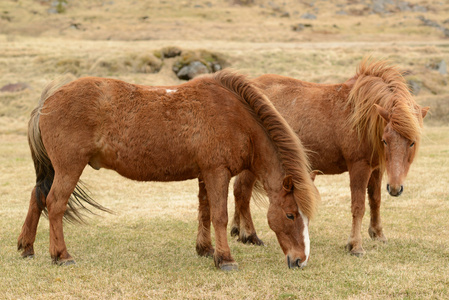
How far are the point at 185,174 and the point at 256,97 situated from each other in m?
1.30

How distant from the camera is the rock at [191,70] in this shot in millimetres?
27312

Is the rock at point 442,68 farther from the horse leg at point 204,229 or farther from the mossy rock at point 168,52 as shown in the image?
the horse leg at point 204,229

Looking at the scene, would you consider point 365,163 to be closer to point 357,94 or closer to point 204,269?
point 357,94

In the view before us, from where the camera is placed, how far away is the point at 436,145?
54.5 feet

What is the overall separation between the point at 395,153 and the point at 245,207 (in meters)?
2.42

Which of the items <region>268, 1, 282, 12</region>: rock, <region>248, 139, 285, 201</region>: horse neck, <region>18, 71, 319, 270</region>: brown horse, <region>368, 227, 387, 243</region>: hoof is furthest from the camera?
<region>268, 1, 282, 12</region>: rock

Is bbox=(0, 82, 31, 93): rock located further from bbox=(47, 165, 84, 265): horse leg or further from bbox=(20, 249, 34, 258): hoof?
bbox=(47, 165, 84, 265): horse leg

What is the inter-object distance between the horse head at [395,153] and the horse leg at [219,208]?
6.67 ft

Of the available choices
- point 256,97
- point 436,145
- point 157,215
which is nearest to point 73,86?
point 256,97

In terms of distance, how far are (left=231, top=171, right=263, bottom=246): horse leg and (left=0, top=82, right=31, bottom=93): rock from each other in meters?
22.6

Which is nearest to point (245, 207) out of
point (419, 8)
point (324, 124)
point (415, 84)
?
point (324, 124)

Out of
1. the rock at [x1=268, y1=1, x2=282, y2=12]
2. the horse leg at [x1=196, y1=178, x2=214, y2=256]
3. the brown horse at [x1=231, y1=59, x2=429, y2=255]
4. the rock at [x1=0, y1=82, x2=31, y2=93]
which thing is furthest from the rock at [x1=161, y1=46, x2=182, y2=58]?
the rock at [x1=268, y1=1, x2=282, y2=12]

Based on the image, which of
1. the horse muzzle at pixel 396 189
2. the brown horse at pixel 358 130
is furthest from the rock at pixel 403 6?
the horse muzzle at pixel 396 189

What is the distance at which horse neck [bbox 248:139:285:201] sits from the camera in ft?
18.5
